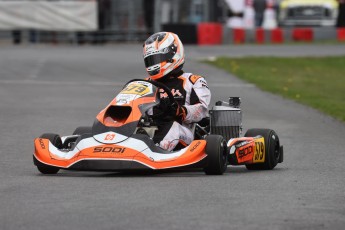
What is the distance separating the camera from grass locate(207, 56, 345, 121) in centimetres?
1947

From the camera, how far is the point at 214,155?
912 cm

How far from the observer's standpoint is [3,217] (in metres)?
6.81

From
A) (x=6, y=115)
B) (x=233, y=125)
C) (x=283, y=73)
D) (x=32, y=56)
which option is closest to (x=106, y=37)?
(x=32, y=56)

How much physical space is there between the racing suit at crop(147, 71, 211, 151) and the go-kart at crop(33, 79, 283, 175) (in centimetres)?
10

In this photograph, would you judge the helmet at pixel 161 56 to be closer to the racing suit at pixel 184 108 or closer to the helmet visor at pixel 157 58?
the helmet visor at pixel 157 58

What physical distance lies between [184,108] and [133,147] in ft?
2.99

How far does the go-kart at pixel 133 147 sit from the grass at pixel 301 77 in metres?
7.04

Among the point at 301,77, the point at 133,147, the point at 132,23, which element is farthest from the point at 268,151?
the point at 132,23

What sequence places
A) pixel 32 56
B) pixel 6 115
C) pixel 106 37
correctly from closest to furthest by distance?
pixel 6 115 < pixel 32 56 < pixel 106 37

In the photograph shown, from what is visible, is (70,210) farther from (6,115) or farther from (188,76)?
(6,115)

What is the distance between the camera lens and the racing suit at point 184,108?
9.61 meters

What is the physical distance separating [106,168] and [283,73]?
17.4 meters

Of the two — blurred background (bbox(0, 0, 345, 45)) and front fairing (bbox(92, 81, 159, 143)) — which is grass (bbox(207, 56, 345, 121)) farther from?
blurred background (bbox(0, 0, 345, 45))

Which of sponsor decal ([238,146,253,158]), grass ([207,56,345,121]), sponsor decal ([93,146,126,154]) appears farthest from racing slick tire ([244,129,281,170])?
grass ([207,56,345,121])
